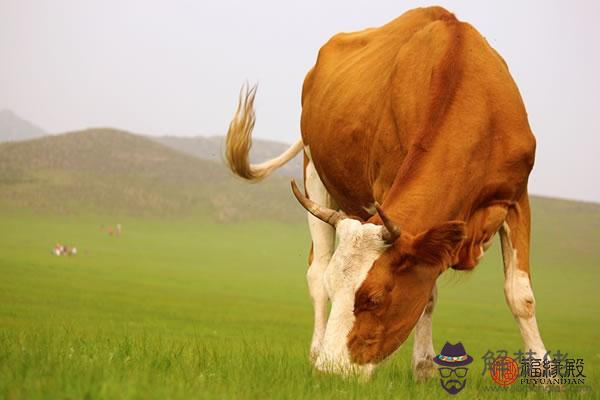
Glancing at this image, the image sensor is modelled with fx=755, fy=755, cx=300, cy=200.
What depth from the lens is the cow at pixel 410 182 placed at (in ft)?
17.3

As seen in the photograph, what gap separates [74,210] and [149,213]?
611 cm

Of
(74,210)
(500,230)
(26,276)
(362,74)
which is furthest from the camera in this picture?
(74,210)

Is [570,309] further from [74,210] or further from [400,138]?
[74,210]

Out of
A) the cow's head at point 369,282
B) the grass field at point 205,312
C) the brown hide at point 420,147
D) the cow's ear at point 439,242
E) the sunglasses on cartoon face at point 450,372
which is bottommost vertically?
the grass field at point 205,312

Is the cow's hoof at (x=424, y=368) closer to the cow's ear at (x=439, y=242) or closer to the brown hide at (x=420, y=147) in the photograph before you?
the brown hide at (x=420, y=147)

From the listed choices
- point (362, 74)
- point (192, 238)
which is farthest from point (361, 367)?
point (192, 238)

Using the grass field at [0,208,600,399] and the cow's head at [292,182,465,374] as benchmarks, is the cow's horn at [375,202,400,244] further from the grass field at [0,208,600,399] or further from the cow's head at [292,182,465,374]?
the grass field at [0,208,600,399]

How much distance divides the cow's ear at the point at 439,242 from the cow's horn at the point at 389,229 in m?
0.19

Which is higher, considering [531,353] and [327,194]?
[327,194]

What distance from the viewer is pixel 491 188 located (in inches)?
247

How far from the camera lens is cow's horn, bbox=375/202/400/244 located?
502cm

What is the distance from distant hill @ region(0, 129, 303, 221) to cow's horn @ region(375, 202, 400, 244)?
57778 millimetres
